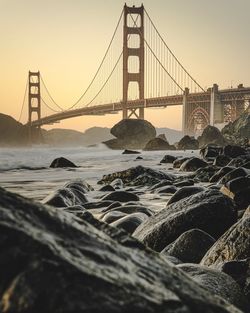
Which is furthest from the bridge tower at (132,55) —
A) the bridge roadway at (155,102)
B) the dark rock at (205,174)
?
the dark rock at (205,174)

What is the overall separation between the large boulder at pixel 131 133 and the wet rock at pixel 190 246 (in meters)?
44.1

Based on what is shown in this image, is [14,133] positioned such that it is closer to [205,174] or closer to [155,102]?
[155,102]

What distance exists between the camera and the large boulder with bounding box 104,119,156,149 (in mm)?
47625

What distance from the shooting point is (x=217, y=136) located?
1663 inches

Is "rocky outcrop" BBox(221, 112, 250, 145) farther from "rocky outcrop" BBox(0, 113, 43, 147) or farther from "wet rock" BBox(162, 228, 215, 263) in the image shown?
"wet rock" BBox(162, 228, 215, 263)

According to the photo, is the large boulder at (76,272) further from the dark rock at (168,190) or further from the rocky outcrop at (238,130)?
the rocky outcrop at (238,130)

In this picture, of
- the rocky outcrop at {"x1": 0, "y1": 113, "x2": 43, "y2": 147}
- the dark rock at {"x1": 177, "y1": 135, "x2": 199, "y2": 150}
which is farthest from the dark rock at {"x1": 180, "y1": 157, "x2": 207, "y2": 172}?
the rocky outcrop at {"x1": 0, "y1": 113, "x2": 43, "y2": 147}

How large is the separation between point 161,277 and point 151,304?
16cm

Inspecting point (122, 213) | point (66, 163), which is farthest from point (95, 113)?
point (122, 213)

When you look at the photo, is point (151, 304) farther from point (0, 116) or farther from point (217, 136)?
point (0, 116)

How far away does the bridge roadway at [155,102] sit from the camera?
5125cm

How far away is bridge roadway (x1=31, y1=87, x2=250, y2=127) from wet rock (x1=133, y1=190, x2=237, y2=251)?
47.0 metres

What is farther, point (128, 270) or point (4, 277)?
point (128, 270)

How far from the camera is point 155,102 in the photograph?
166 ft
